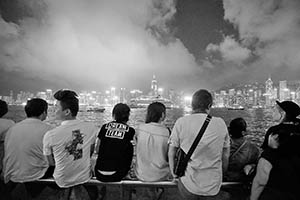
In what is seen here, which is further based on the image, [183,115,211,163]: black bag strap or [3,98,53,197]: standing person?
[3,98,53,197]: standing person

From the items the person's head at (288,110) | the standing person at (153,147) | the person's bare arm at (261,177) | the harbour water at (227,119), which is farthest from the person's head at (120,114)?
the harbour water at (227,119)

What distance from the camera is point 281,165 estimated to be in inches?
57.3

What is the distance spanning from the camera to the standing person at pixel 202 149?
1644mm

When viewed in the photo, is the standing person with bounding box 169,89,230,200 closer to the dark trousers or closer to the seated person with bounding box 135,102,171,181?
the seated person with bounding box 135,102,171,181

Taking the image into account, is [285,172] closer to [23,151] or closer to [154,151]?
[154,151]

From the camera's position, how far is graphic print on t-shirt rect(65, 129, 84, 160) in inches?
74.3

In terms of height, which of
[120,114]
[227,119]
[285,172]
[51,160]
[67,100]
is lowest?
[227,119]

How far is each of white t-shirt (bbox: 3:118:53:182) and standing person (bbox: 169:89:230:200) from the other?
60.4 inches

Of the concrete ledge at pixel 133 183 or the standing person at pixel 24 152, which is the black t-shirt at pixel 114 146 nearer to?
the concrete ledge at pixel 133 183

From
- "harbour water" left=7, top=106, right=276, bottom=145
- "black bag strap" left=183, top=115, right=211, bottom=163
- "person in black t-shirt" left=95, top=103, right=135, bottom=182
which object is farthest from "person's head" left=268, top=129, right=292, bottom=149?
"harbour water" left=7, top=106, right=276, bottom=145

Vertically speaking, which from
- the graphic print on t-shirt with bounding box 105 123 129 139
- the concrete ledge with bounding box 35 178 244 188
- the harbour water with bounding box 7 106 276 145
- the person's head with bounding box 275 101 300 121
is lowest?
the harbour water with bounding box 7 106 276 145

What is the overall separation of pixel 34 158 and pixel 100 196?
2.91 feet

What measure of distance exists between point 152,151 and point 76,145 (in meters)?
0.81

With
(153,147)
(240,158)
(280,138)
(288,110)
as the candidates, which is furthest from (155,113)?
(288,110)
